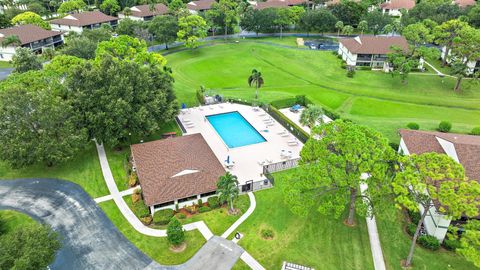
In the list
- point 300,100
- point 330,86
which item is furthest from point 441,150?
point 330,86

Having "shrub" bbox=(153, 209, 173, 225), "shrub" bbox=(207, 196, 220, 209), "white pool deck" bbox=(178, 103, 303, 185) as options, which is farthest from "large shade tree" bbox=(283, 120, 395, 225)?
"shrub" bbox=(153, 209, 173, 225)

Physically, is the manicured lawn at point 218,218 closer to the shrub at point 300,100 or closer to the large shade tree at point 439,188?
the large shade tree at point 439,188

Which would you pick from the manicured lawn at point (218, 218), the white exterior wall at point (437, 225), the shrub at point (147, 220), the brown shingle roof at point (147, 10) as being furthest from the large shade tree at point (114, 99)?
the brown shingle roof at point (147, 10)

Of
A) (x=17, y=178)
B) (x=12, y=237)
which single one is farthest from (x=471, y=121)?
(x=17, y=178)

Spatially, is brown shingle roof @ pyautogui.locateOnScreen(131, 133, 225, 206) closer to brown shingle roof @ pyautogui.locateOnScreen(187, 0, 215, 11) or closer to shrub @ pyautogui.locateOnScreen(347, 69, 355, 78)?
shrub @ pyautogui.locateOnScreen(347, 69, 355, 78)

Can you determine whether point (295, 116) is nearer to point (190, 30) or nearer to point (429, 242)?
point (429, 242)
